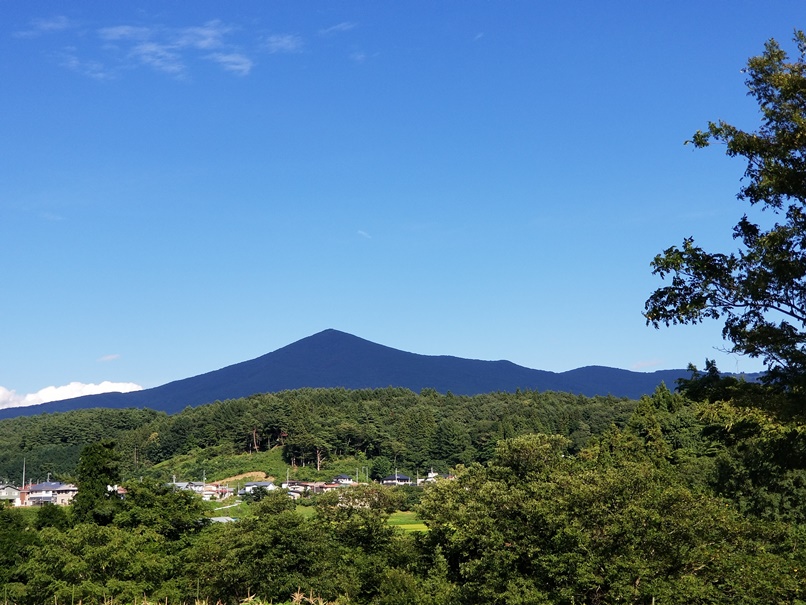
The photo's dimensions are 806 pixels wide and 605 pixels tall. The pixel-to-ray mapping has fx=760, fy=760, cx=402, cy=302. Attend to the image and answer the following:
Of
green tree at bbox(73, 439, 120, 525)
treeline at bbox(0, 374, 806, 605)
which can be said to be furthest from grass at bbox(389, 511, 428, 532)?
green tree at bbox(73, 439, 120, 525)

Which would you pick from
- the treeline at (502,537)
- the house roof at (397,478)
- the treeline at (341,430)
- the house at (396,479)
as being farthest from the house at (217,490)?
the treeline at (502,537)

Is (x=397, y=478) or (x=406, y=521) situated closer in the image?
(x=406, y=521)

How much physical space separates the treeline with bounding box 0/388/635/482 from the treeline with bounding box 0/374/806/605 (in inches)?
3077

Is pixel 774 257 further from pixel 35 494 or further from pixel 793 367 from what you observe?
pixel 35 494

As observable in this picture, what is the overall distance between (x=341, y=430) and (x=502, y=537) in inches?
4220

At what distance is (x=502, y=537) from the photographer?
28438 millimetres

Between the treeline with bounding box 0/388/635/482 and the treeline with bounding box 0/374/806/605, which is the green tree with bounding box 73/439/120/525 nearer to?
the treeline with bounding box 0/374/806/605

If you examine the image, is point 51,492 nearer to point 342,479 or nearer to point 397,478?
point 342,479

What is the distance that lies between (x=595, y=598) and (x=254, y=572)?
17.4m

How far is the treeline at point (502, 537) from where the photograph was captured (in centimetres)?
2177

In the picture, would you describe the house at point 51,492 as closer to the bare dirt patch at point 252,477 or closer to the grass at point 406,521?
the bare dirt patch at point 252,477

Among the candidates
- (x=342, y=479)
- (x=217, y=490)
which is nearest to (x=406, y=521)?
(x=342, y=479)

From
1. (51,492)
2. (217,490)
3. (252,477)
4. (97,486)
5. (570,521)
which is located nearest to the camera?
(570,521)

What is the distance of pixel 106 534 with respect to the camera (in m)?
34.8
